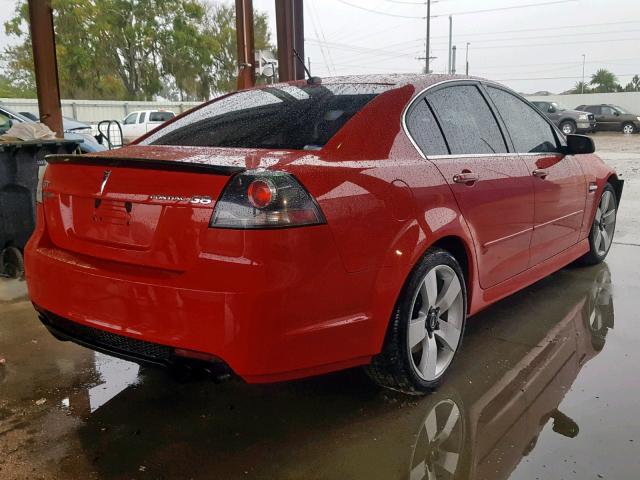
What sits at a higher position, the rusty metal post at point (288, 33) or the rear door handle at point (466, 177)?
the rusty metal post at point (288, 33)

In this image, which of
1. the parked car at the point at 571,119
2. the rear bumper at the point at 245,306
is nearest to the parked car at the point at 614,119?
the parked car at the point at 571,119

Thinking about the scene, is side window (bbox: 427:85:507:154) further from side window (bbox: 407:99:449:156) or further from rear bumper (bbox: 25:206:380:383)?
rear bumper (bbox: 25:206:380:383)

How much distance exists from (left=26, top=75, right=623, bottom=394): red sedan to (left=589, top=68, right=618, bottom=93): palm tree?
79.7m

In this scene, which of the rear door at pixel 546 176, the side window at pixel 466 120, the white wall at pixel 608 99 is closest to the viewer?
the side window at pixel 466 120

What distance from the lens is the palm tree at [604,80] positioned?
241 ft

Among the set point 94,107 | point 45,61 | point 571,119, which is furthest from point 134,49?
point 45,61

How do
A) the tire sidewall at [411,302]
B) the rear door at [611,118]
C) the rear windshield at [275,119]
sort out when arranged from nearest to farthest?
the tire sidewall at [411,302] → the rear windshield at [275,119] → the rear door at [611,118]

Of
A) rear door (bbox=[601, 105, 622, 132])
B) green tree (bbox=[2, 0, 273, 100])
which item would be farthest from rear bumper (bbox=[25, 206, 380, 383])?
green tree (bbox=[2, 0, 273, 100])

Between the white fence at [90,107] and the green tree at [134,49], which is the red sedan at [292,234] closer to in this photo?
the white fence at [90,107]

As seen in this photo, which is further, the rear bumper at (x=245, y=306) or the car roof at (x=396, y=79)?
the car roof at (x=396, y=79)

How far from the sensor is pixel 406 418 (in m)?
2.62

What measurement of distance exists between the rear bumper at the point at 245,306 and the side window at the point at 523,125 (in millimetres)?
1863

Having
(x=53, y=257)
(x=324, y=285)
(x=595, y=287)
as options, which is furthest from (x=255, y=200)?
(x=595, y=287)

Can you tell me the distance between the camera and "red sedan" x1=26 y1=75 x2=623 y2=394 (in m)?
2.11
